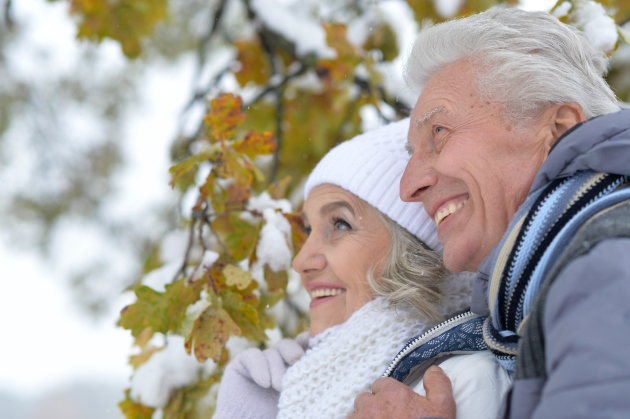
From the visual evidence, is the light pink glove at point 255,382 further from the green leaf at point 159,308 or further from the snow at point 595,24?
the snow at point 595,24

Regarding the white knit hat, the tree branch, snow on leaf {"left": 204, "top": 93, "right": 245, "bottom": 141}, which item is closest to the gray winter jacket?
the white knit hat

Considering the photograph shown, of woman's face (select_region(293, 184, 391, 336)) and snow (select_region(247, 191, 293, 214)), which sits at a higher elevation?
snow (select_region(247, 191, 293, 214))

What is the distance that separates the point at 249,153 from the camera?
2.10 metres

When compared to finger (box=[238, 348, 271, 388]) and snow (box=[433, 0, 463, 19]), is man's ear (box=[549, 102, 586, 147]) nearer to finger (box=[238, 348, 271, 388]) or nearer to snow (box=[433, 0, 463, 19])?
finger (box=[238, 348, 271, 388])

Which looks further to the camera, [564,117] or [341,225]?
[341,225]

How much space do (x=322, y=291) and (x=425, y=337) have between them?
1.76 ft

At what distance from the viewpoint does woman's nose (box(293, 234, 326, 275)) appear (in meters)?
1.84

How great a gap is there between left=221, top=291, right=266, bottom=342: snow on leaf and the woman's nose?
0.25 m

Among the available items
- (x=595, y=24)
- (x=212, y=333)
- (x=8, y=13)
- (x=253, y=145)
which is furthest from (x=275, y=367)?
(x=8, y=13)

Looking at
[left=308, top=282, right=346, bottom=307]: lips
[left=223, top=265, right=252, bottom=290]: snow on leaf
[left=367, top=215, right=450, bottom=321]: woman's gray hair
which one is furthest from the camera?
[left=223, top=265, right=252, bottom=290]: snow on leaf

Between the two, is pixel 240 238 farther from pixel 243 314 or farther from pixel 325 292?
pixel 325 292

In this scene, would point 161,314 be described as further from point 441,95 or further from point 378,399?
point 441,95

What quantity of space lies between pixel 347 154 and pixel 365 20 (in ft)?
6.11

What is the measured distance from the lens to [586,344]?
2.39 feet
